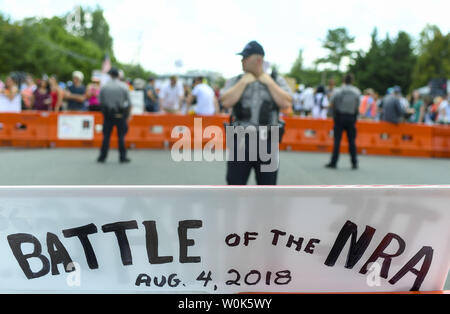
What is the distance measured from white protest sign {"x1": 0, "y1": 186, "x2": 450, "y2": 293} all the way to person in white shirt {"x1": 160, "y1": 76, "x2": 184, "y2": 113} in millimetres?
14395

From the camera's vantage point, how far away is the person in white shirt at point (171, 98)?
16984mm

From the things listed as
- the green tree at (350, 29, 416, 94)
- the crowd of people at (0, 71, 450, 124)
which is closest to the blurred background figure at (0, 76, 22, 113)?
the crowd of people at (0, 71, 450, 124)

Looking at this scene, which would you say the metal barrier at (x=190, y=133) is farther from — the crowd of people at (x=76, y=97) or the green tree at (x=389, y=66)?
the green tree at (x=389, y=66)

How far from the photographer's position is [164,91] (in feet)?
56.5

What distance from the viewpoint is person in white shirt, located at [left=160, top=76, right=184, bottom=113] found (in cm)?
1698

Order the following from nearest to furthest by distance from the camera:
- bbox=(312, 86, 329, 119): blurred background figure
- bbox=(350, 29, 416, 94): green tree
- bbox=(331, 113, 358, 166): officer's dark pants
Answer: bbox=(331, 113, 358, 166): officer's dark pants < bbox=(312, 86, 329, 119): blurred background figure < bbox=(350, 29, 416, 94): green tree

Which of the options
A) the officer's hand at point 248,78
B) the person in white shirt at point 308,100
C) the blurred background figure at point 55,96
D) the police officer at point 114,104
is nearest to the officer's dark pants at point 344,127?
the police officer at point 114,104

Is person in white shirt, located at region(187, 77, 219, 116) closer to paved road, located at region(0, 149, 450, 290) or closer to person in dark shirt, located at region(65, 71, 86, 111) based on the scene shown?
paved road, located at region(0, 149, 450, 290)

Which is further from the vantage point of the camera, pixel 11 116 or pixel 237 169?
pixel 11 116

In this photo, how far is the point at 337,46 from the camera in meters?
117

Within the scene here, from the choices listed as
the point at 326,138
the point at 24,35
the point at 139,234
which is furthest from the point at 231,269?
the point at 24,35

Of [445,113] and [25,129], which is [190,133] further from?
[445,113]

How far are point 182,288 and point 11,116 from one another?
13714 millimetres
